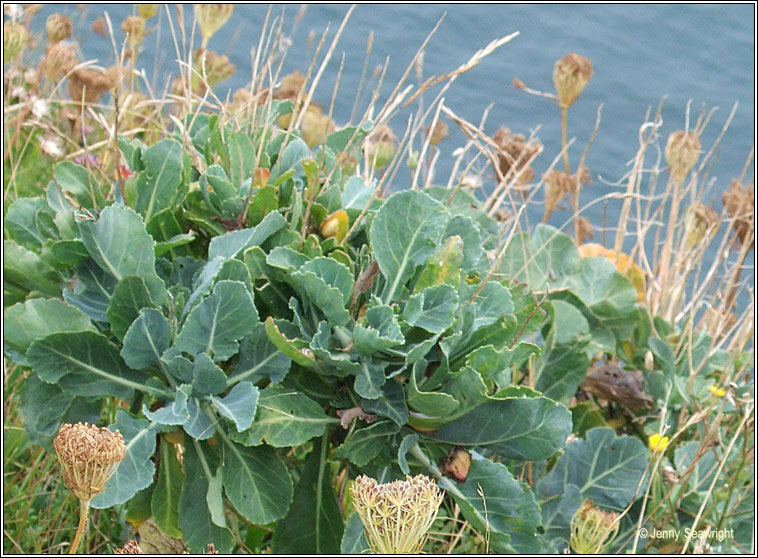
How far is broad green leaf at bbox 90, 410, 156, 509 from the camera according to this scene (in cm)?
130

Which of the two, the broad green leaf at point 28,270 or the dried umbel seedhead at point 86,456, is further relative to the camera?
the broad green leaf at point 28,270

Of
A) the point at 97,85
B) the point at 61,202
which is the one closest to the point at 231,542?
the point at 61,202

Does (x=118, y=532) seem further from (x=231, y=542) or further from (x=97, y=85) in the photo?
(x=97, y=85)

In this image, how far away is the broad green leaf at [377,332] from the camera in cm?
131

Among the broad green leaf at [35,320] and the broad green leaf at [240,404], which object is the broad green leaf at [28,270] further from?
the broad green leaf at [240,404]

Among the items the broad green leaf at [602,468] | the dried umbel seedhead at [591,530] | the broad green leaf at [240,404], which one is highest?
the broad green leaf at [240,404]

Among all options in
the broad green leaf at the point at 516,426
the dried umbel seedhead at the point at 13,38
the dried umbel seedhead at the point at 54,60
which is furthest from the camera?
the dried umbel seedhead at the point at 54,60

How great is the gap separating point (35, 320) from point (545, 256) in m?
1.05

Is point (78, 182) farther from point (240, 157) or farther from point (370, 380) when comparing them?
point (370, 380)

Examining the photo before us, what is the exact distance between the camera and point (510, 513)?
55.7 inches

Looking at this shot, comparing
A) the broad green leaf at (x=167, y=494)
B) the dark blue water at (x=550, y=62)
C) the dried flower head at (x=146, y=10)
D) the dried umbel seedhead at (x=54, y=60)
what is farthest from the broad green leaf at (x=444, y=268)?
the dark blue water at (x=550, y=62)

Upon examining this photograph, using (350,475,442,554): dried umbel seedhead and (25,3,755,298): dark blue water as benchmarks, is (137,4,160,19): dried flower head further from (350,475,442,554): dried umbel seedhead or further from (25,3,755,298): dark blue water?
(350,475,442,554): dried umbel seedhead

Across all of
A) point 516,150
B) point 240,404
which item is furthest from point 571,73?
point 240,404

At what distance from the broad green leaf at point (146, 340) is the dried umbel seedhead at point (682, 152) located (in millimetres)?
1393
